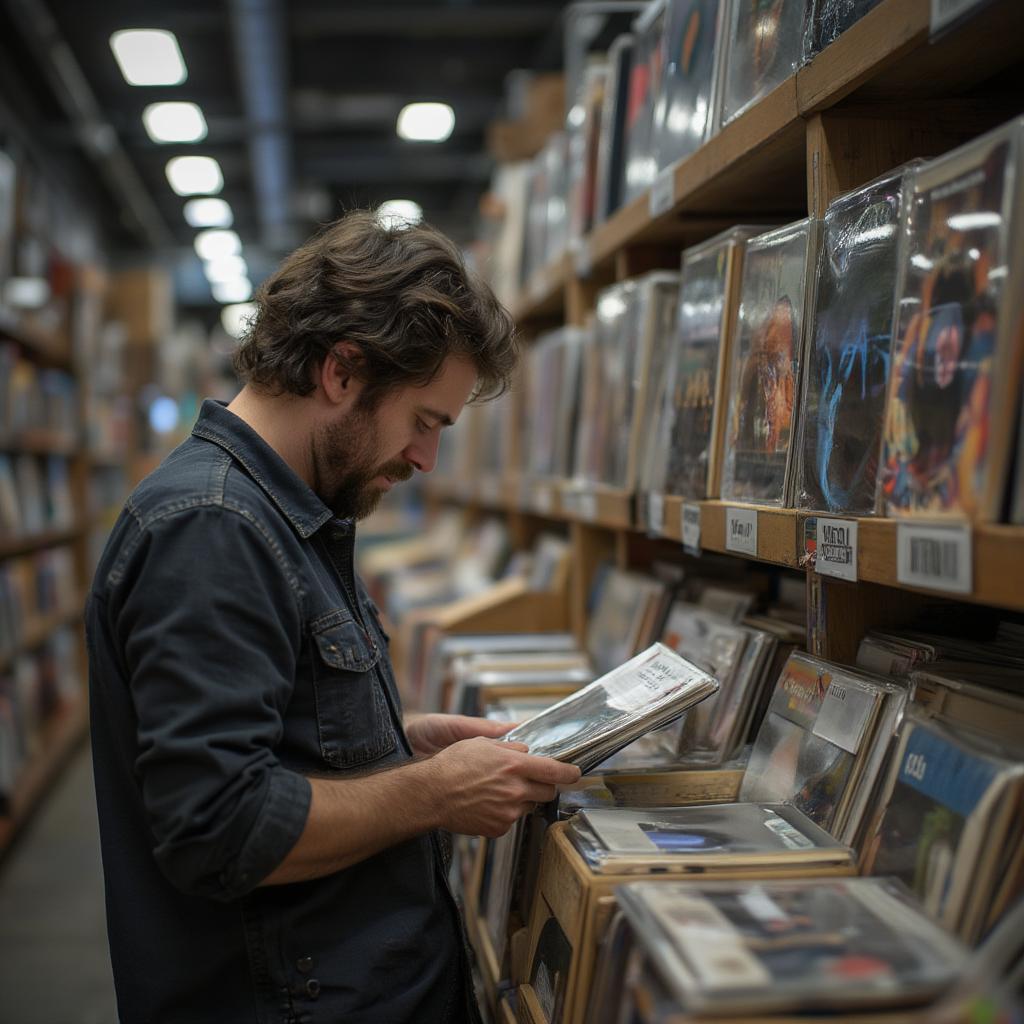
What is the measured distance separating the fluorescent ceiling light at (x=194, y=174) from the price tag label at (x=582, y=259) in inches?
196

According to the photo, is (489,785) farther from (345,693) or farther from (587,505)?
(587,505)

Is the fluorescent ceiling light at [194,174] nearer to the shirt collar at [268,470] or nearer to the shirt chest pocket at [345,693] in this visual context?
the shirt collar at [268,470]

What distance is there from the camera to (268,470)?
1.29 metres

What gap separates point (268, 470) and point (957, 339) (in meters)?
0.79

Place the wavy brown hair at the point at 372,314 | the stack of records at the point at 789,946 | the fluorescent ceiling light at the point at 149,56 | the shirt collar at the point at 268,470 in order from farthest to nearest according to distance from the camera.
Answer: the fluorescent ceiling light at the point at 149,56, the wavy brown hair at the point at 372,314, the shirt collar at the point at 268,470, the stack of records at the point at 789,946

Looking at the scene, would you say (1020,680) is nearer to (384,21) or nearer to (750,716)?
(750,716)

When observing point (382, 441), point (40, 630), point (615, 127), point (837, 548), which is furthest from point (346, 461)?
point (40, 630)

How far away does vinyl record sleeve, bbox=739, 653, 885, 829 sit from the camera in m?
1.14

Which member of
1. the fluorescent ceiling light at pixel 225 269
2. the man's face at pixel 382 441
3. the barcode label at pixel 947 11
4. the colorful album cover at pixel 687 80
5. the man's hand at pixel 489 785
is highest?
the fluorescent ceiling light at pixel 225 269

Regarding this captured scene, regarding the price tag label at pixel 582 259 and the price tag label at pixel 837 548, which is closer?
the price tag label at pixel 837 548

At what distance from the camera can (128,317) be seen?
7.50m

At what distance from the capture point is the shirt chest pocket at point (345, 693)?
125cm

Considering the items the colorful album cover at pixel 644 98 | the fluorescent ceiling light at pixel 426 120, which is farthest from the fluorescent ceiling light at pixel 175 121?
the colorful album cover at pixel 644 98

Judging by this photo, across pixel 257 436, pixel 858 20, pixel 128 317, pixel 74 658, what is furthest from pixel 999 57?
pixel 128 317
